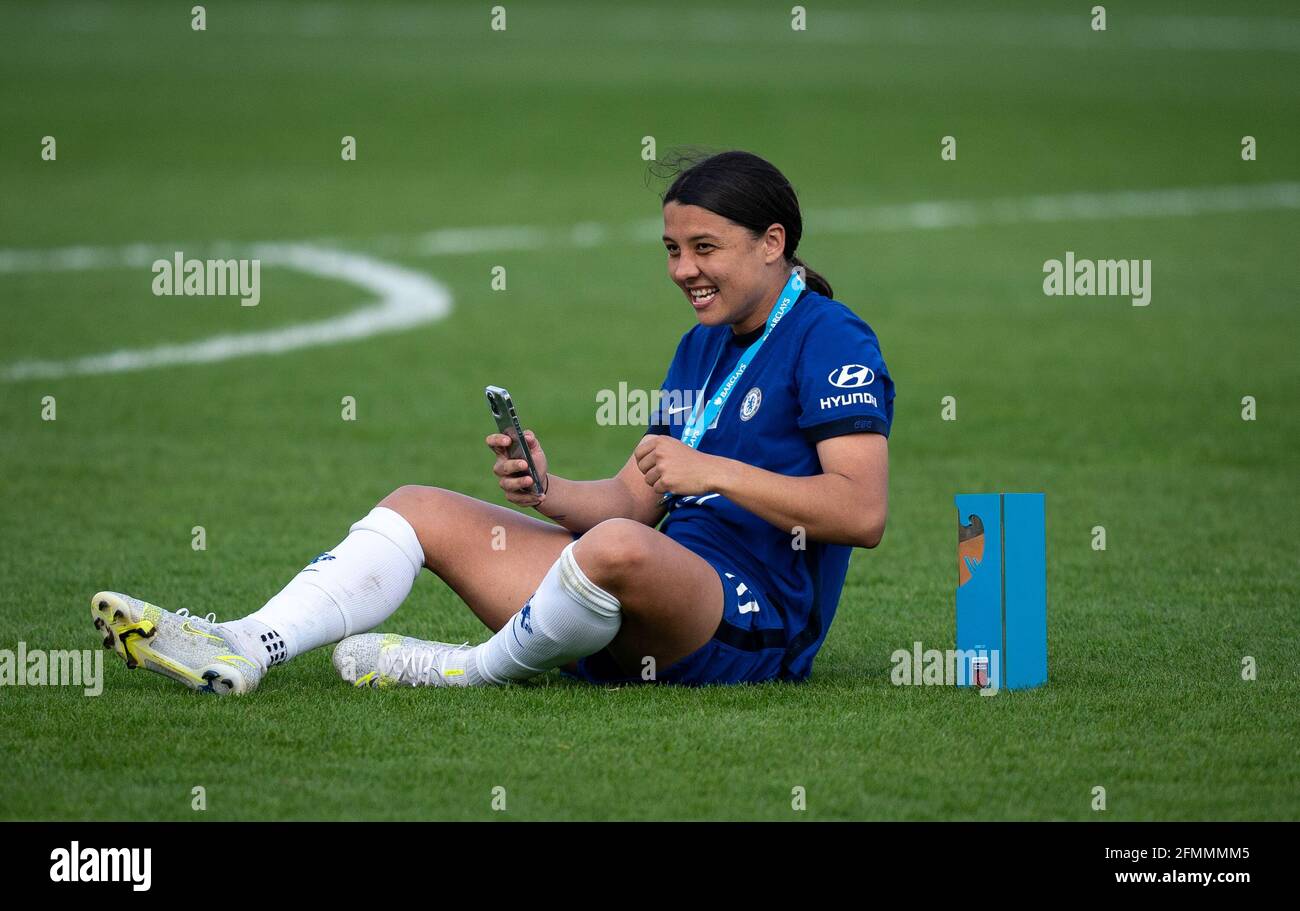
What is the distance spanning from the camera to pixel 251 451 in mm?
12016

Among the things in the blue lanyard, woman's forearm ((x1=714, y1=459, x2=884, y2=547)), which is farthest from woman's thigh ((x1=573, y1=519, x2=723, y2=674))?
the blue lanyard

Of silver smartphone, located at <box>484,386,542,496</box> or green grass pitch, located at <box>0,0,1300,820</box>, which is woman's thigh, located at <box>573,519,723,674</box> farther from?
silver smartphone, located at <box>484,386,542,496</box>

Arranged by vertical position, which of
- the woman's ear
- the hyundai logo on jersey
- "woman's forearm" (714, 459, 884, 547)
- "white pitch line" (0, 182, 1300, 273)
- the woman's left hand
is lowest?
"woman's forearm" (714, 459, 884, 547)

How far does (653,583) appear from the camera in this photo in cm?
584

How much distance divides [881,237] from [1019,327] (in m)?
6.16

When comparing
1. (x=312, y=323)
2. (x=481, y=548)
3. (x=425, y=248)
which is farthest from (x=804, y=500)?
(x=425, y=248)

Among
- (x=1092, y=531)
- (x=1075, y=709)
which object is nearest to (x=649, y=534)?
(x=1075, y=709)

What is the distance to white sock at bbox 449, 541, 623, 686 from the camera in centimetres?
587

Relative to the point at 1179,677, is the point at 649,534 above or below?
above

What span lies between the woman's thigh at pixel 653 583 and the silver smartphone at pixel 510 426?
529mm

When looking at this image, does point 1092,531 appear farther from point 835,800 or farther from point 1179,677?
point 835,800

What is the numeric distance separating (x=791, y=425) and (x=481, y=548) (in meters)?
1.16

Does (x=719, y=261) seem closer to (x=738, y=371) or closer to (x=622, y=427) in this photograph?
(x=738, y=371)

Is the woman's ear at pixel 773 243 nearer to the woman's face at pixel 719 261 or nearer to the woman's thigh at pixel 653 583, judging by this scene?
the woman's face at pixel 719 261
